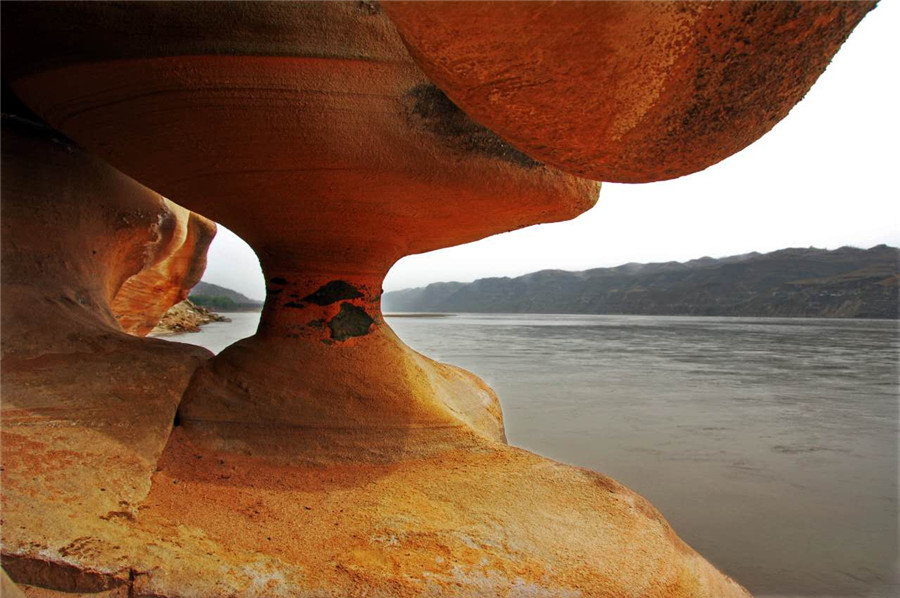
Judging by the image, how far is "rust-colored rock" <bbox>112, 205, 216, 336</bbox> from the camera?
4.59m

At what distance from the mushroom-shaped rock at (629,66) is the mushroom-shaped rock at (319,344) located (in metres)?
0.77

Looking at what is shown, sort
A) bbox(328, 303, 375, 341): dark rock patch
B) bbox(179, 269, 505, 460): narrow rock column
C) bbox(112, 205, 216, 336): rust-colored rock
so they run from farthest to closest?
1. bbox(112, 205, 216, 336): rust-colored rock
2. bbox(328, 303, 375, 341): dark rock patch
3. bbox(179, 269, 505, 460): narrow rock column

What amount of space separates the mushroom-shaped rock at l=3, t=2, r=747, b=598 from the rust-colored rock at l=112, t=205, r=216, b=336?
2.46 metres

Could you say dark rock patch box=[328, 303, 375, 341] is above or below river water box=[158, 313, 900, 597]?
above

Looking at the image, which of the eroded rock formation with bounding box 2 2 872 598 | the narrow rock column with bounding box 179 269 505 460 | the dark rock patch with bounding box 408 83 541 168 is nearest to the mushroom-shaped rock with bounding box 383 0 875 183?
the eroded rock formation with bounding box 2 2 872 598

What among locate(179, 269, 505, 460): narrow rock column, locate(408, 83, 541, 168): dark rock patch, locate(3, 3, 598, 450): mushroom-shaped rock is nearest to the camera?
locate(3, 3, 598, 450): mushroom-shaped rock

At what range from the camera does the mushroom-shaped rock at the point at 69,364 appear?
4.71ft

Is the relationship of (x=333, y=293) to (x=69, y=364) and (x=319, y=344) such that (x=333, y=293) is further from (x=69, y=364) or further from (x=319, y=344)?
(x=69, y=364)

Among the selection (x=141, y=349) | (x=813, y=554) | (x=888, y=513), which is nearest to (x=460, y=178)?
(x=141, y=349)

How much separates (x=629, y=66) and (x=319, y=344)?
1.93 m

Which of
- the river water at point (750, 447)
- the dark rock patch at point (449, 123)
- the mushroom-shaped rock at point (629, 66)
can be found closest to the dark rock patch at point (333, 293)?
the dark rock patch at point (449, 123)

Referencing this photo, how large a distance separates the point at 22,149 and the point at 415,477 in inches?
101

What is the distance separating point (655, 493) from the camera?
11.4 feet

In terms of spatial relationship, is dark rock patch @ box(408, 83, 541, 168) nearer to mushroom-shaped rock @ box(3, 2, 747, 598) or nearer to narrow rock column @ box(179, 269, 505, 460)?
mushroom-shaped rock @ box(3, 2, 747, 598)
